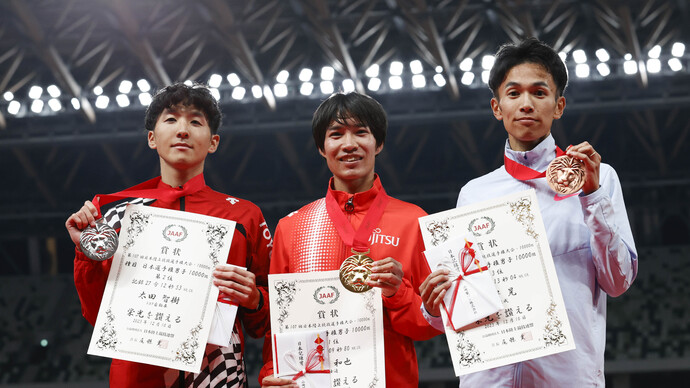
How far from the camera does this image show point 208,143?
2.42m

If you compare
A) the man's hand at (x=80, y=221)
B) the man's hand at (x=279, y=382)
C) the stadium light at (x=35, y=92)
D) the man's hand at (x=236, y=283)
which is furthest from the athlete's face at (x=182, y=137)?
the stadium light at (x=35, y=92)

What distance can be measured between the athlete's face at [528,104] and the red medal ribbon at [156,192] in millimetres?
1001

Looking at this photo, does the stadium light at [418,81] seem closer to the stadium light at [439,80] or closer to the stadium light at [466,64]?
the stadium light at [439,80]

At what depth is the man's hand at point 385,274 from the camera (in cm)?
192

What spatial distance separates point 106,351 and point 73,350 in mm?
11107

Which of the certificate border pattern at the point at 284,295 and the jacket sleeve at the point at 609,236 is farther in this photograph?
the certificate border pattern at the point at 284,295

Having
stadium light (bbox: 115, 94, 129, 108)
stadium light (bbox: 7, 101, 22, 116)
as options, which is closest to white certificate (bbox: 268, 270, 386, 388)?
stadium light (bbox: 115, 94, 129, 108)

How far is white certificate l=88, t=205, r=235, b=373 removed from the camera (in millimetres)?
2076

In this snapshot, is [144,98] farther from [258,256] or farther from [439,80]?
[258,256]

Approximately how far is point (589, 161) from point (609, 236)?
204 millimetres

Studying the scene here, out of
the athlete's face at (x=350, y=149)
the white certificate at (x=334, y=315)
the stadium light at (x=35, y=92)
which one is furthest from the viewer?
the stadium light at (x=35, y=92)

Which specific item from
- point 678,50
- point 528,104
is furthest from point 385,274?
point 678,50

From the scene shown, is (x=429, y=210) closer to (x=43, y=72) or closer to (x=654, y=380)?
(x=654, y=380)

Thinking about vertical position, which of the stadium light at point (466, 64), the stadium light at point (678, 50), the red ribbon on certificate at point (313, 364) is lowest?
the red ribbon on certificate at point (313, 364)
